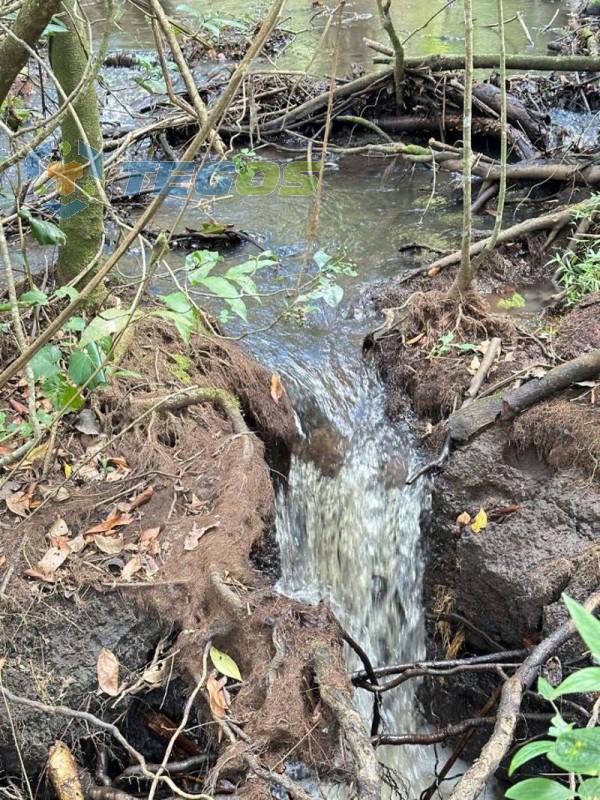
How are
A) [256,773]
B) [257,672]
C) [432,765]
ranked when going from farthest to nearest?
[432,765], [257,672], [256,773]

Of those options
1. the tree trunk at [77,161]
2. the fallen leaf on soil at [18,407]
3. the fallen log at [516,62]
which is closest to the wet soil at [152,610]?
the fallen leaf on soil at [18,407]

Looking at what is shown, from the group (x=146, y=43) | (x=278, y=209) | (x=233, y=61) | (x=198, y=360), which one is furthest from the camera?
(x=146, y=43)

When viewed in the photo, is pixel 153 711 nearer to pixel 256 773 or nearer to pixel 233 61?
pixel 256 773

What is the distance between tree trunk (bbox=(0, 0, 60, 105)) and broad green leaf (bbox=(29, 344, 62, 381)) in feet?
4.09

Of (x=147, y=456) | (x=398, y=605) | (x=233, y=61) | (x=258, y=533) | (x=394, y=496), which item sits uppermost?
(x=233, y=61)

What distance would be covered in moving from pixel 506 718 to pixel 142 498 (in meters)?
1.79

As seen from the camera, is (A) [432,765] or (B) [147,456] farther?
(A) [432,765]

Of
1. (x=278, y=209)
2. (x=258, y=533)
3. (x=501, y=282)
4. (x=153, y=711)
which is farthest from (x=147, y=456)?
(x=278, y=209)

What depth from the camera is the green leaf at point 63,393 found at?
3062 mm

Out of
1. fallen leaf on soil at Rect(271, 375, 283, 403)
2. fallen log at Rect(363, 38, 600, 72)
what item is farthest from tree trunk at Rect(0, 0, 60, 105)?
fallen log at Rect(363, 38, 600, 72)

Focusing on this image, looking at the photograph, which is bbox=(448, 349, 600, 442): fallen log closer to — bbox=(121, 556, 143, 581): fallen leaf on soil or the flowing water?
the flowing water

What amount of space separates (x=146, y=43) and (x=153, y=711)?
10.9 m

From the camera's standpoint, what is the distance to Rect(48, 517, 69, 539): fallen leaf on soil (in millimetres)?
3127

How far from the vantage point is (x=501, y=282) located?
17.7 ft
